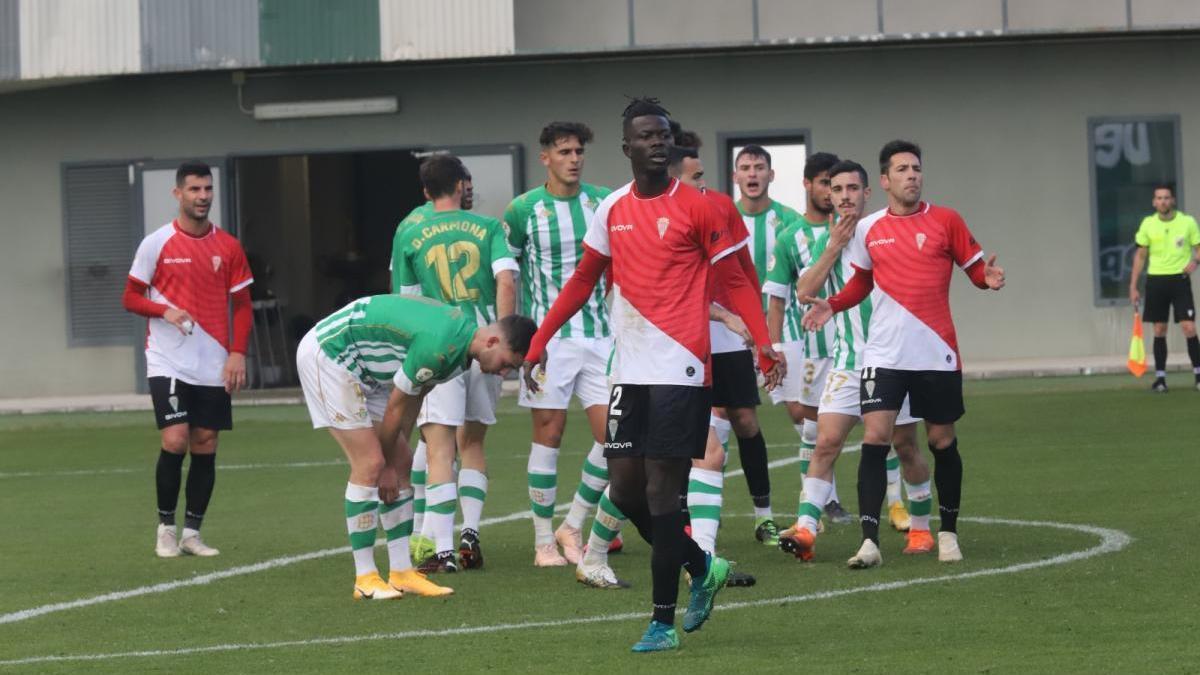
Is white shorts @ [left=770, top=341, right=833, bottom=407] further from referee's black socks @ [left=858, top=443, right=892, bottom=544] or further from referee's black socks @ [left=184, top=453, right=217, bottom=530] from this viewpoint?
referee's black socks @ [left=184, top=453, right=217, bottom=530]

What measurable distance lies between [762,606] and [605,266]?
173 cm

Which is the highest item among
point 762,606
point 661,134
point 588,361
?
point 661,134

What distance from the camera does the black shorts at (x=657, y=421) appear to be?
8.15 m

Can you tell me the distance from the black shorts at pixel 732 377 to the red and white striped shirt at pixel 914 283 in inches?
24.9

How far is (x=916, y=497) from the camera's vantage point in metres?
10.9

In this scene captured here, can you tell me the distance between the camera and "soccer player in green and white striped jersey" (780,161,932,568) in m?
10.7

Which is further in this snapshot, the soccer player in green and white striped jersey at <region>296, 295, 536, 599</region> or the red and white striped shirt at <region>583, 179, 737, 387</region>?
the soccer player in green and white striped jersey at <region>296, 295, 536, 599</region>

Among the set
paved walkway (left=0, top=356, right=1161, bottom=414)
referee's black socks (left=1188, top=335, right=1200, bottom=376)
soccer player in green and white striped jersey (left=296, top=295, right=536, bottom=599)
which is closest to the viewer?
soccer player in green and white striped jersey (left=296, top=295, right=536, bottom=599)

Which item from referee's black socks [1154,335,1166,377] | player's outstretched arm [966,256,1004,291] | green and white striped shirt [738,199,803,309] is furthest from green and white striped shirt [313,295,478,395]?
referee's black socks [1154,335,1166,377]

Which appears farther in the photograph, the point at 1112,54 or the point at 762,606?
the point at 1112,54

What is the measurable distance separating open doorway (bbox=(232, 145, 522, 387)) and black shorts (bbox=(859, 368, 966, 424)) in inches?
662

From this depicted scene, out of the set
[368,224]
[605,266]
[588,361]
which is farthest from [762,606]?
[368,224]

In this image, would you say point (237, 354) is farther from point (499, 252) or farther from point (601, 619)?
point (601, 619)

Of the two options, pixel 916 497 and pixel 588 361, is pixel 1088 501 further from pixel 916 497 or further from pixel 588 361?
pixel 588 361
